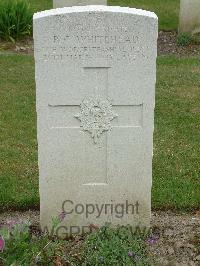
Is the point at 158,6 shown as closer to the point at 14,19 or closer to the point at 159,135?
the point at 14,19

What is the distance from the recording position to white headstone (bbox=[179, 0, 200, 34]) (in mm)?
10156

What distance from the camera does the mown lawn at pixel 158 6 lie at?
38.6 ft

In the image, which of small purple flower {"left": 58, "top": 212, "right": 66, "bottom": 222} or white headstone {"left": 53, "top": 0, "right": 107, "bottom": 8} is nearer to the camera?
small purple flower {"left": 58, "top": 212, "right": 66, "bottom": 222}

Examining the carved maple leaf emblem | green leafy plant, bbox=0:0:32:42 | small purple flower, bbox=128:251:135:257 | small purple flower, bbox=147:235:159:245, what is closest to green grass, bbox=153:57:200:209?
small purple flower, bbox=147:235:159:245

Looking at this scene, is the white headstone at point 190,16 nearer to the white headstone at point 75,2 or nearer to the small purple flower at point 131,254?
the white headstone at point 75,2

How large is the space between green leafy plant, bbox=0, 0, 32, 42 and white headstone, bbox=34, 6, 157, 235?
614 cm

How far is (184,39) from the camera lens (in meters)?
10.1

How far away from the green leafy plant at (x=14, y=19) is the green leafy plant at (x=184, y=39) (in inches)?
103

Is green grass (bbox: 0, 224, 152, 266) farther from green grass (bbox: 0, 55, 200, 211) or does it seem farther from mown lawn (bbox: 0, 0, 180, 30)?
mown lawn (bbox: 0, 0, 180, 30)

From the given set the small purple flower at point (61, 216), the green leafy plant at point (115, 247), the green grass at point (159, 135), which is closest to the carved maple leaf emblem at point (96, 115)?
the small purple flower at point (61, 216)

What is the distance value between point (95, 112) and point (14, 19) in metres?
6.27

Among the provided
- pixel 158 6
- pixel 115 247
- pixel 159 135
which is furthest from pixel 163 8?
pixel 115 247

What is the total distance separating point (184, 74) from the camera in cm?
870

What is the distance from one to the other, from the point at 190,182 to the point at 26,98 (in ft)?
9.74
